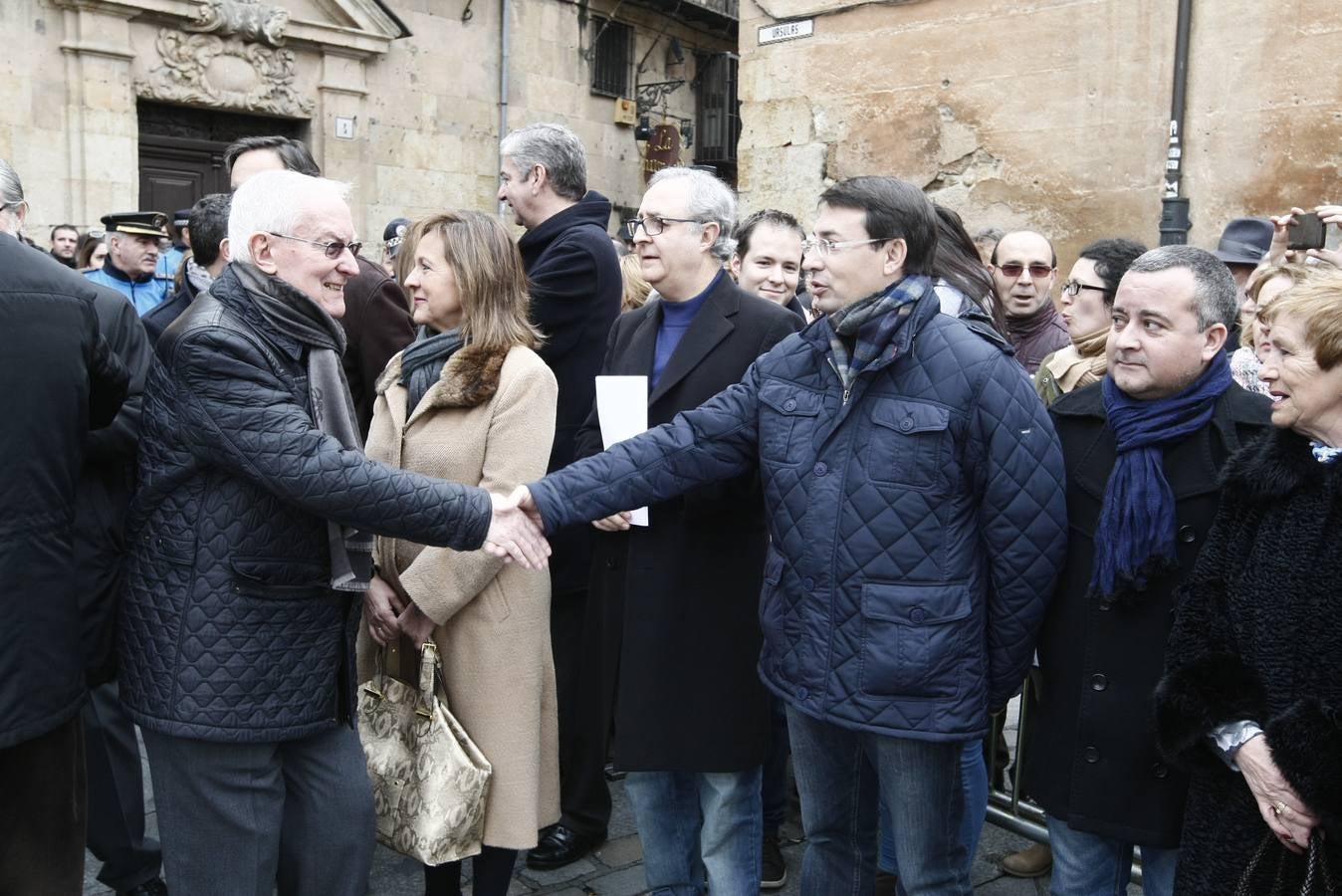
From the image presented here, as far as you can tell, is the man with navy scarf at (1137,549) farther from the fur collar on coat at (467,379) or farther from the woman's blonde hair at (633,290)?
the woman's blonde hair at (633,290)

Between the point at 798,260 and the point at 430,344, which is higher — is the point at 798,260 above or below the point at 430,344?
above

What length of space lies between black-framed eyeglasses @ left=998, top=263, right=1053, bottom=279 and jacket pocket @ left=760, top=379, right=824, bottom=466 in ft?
8.32

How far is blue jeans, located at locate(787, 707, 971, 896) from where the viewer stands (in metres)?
2.61

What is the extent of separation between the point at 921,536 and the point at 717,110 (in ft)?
64.4

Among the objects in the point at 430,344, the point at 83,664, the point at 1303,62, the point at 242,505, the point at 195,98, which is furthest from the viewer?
the point at 195,98

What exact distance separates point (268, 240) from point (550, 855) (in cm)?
217

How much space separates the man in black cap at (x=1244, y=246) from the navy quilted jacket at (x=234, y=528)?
4043 millimetres

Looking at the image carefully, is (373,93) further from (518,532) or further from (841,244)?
(841,244)

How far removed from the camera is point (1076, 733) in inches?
103

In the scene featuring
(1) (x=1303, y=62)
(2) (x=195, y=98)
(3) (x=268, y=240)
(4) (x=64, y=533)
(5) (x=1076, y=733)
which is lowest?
(5) (x=1076, y=733)

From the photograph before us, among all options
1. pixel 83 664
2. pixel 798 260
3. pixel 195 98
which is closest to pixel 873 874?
pixel 83 664

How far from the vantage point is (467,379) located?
3.16 m

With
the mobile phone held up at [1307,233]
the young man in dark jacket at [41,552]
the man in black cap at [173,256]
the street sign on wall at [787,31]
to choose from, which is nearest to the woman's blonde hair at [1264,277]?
the mobile phone held up at [1307,233]

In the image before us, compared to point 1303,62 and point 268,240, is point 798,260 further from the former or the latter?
point 1303,62
